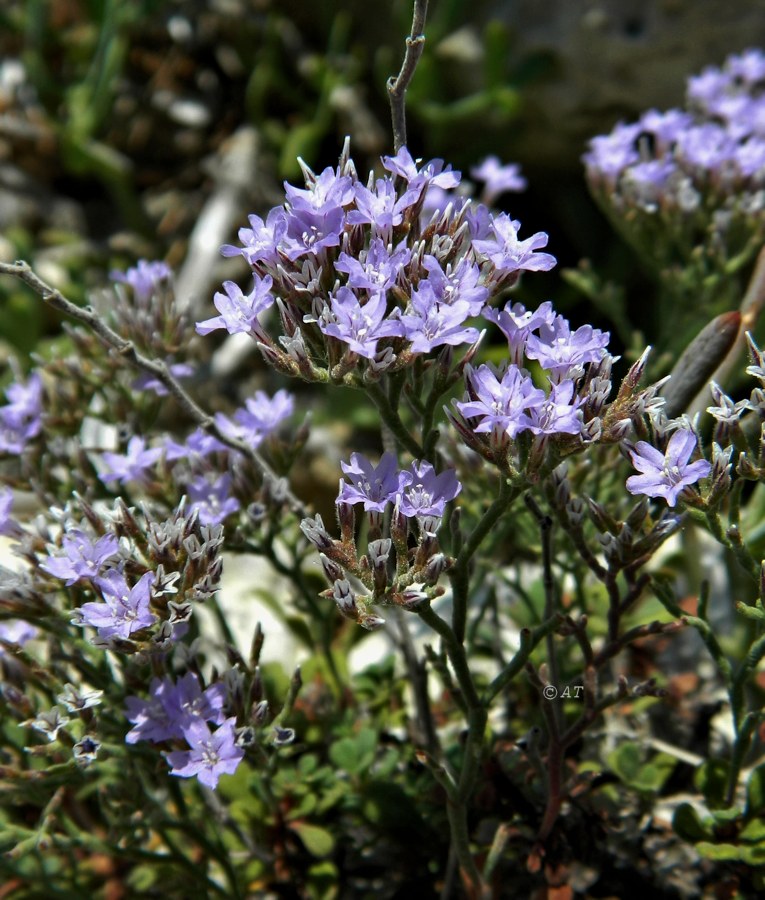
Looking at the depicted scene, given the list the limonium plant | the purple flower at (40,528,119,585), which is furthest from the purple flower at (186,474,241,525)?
the purple flower at (40,528,119,585)

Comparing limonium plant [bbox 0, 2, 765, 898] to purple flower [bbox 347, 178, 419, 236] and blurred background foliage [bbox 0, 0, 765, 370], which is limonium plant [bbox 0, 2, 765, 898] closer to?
purple flower [bbox 347, 178, 419, 236]

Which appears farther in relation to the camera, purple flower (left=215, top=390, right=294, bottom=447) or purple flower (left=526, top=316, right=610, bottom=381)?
purple flower (left=215, top=390, right=294, bottom=447)

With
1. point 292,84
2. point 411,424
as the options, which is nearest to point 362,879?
point 411,424

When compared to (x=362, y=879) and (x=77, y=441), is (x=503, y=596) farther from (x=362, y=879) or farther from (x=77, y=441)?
(x=77, y=441)

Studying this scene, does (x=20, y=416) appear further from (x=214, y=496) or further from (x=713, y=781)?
(x=713, y=781)

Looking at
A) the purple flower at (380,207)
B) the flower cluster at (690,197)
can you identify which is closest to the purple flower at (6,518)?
the purple flower at (380,207)

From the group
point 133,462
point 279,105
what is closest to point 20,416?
point 133,462

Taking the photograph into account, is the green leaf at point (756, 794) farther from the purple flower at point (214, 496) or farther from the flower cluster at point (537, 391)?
the purple flower at point (214, 496)
